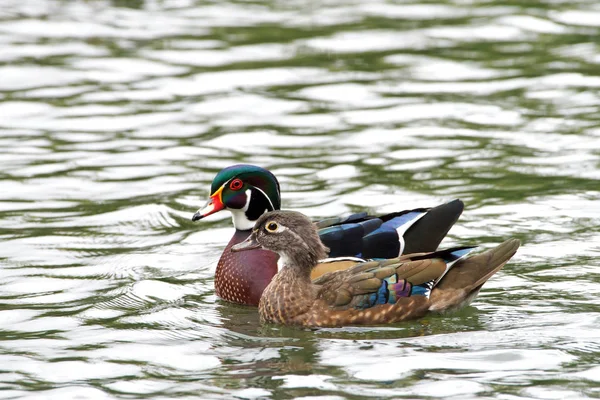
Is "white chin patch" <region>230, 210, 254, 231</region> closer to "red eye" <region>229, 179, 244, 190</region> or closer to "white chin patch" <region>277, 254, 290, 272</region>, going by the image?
"red eye" <region>229, 179, 244, 190</region>

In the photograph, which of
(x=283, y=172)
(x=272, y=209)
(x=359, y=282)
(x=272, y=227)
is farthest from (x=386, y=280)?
(x=283, y=172)

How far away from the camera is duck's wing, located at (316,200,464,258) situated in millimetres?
9625

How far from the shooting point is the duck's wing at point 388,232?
9625 millimetres

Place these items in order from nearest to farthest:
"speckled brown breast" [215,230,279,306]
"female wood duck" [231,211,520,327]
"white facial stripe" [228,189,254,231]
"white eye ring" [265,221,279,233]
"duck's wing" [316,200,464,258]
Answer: "female wood duck" [231,211,520,327], "white eye ring" [265,221,279,233], "duck's wing" [316,200,464,258], "speckled brown breast" [215,230,279,306], "white facial stripe" [228,189,254,231]

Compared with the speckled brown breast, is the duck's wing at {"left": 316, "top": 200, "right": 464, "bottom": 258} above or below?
above

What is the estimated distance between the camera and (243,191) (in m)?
10.3

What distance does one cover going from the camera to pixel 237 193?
1024 centimetres

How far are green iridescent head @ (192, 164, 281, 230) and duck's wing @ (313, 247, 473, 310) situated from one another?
1.32 m

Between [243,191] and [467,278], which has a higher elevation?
[243,191]

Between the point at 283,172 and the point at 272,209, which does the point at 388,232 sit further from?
the point at 283,172

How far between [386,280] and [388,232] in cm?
77

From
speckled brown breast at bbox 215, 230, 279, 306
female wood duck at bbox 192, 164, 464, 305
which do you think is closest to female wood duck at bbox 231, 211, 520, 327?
female wood duck at bbox 192, 164, 464, 305

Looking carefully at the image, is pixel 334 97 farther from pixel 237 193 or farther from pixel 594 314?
pixel 594 314

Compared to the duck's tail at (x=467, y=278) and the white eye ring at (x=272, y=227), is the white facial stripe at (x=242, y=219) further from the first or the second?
the duck's tail at (x=467, y=278)
